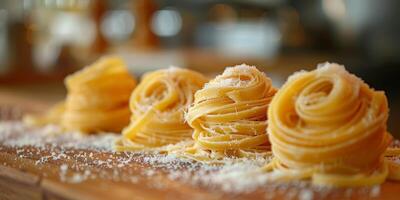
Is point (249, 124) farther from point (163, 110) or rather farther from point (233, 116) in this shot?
point (163, 110)

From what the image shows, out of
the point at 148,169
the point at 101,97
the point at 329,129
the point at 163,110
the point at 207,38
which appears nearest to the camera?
the point at 329,129

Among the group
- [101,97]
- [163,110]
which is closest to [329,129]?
[163,110]

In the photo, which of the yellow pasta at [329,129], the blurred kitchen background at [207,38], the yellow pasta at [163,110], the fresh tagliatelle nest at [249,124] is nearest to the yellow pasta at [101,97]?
the fresh tagliatelle nest at [249,124]

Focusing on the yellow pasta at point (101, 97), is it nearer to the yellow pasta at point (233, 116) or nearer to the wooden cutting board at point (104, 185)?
the wooden cutting board at point (104, 185)

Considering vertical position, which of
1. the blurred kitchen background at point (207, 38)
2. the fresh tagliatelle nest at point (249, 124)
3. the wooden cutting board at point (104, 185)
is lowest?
the wooden cutting board at point (104, 185)

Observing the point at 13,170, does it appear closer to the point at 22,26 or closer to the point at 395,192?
the point at 395,192
